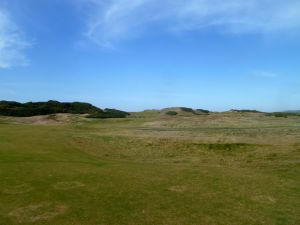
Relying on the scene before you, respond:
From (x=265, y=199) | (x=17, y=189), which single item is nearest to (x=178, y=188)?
(x=265, y=199)

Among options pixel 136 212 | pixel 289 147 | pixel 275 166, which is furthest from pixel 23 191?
pixel 289 147

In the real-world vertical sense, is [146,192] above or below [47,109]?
below

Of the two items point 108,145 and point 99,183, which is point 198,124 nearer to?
point 108,145

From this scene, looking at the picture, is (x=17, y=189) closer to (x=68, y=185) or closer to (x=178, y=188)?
(x=68, y=185)

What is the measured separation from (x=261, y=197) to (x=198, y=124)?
4927cm

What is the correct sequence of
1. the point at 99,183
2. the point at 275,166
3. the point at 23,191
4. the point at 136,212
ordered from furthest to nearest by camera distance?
the point at 275,166
the point at 99,183
the point at 23,191
the point at 136,212

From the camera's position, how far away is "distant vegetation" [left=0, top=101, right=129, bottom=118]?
93.1 metres

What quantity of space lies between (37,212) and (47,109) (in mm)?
94456

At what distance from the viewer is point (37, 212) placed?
1199 centimetres

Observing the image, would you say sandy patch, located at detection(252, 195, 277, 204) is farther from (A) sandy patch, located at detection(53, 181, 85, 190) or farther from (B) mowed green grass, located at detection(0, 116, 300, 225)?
(A) sandy patch, located at detection(53, 181, 85, 190)

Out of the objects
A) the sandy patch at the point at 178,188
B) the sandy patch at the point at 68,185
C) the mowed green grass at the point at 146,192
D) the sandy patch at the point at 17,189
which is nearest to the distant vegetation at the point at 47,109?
the mowed green grass at the point at 146,192

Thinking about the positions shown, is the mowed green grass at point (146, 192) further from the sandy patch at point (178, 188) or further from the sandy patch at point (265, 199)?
the sandy patch at point (178, 188)

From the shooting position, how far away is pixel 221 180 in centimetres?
1825

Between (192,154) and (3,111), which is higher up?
(3,111)
